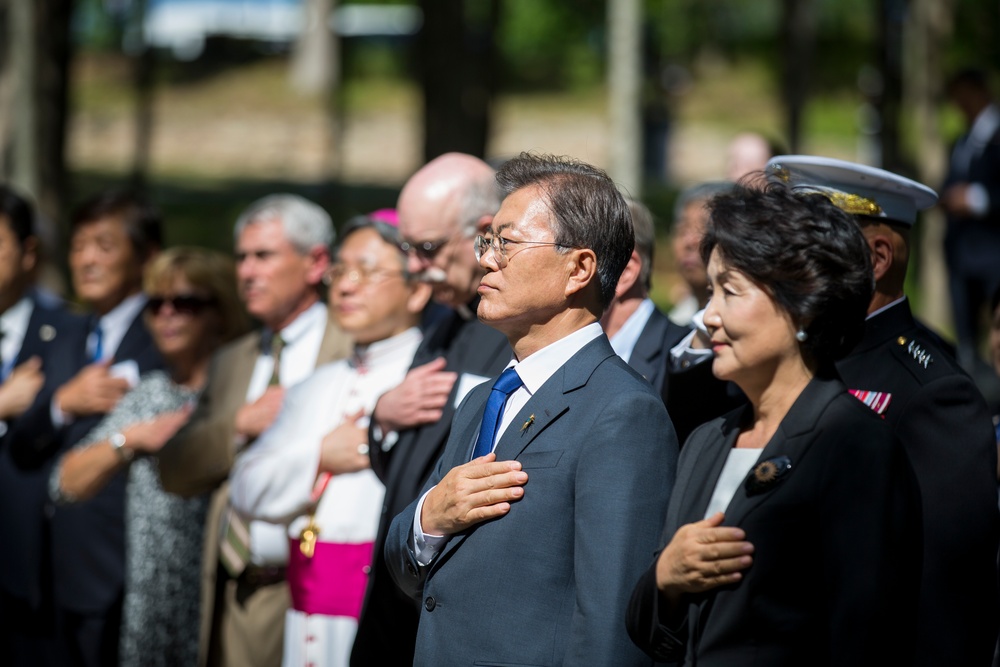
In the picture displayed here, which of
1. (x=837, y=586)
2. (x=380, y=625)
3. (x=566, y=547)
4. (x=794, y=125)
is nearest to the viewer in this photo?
(x=837, y=586)

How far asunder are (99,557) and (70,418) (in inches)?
27.0

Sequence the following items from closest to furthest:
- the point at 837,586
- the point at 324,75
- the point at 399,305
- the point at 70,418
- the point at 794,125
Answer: the point at 837,586, the point at 399,305, the point at 70,418, the point at 794,125, the point at 324,75

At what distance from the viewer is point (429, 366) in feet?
13.7

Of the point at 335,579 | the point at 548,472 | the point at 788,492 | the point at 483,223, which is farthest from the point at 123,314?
the point at 788,492

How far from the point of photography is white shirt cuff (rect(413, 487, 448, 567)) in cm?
312

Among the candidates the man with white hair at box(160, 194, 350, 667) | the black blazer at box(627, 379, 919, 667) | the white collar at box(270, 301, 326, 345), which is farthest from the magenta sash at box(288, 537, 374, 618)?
the black blazer at box(627, 379, 919, 667)

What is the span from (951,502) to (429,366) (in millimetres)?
1765

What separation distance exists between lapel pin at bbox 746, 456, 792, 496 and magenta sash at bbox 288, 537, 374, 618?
1.97 meters

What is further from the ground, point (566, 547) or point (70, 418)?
point (566, 547)

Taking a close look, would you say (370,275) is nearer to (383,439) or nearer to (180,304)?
(383,439)

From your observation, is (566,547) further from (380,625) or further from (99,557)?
(99,557)

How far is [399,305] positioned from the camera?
475 centimetres

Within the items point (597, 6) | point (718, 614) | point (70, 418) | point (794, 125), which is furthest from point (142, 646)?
point (597, 6)

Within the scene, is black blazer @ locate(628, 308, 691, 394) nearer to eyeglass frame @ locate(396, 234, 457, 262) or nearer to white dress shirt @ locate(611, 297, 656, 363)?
white dress shirt @ locate(611, 297, 656, 363)
